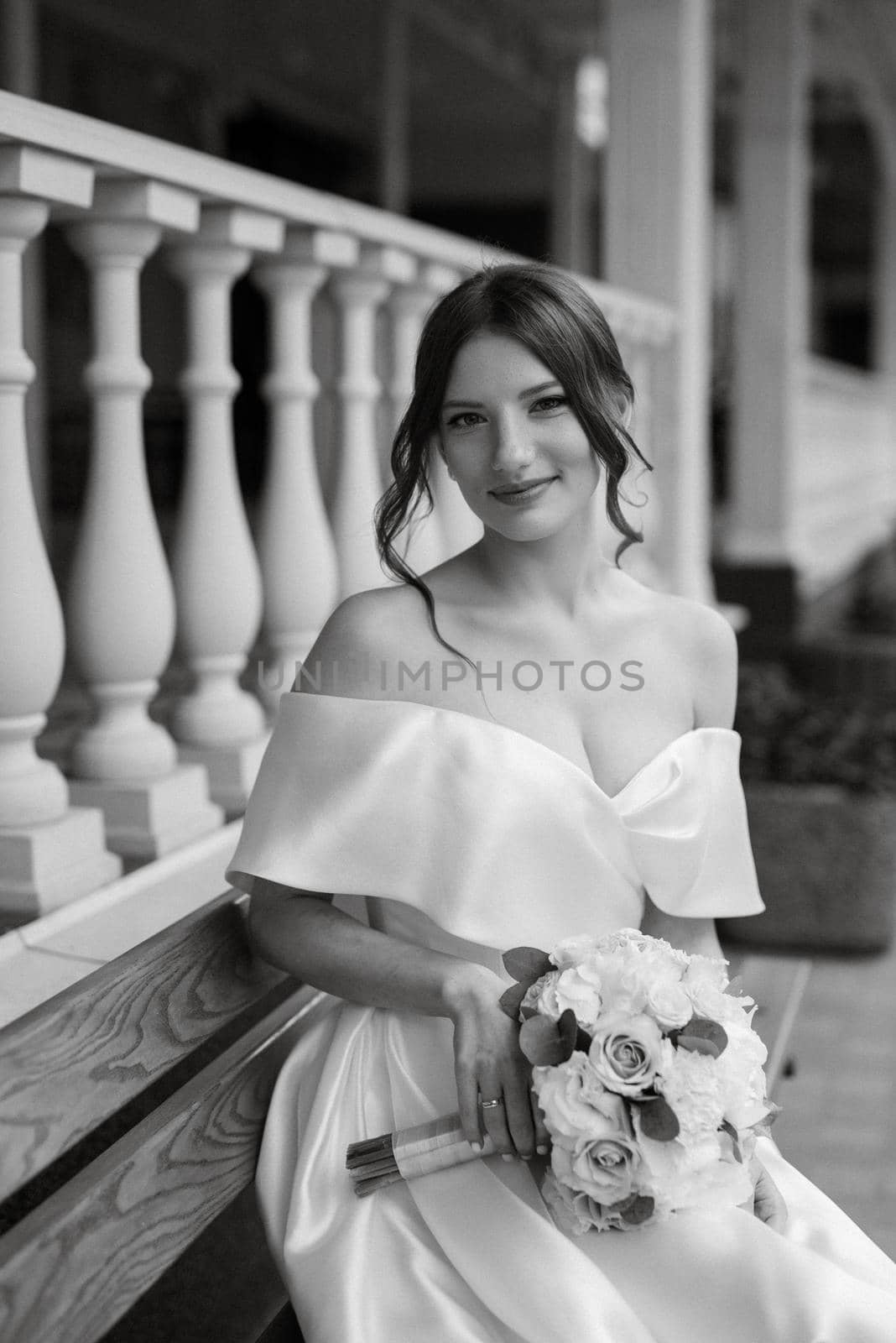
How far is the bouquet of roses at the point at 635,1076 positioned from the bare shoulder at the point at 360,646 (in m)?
0.41

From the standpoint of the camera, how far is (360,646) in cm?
196

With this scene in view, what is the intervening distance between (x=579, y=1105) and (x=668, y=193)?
440 centimetres

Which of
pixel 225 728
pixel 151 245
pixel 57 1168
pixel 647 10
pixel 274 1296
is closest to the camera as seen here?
pixel 274 1296

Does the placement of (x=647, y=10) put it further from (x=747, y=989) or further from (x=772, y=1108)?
(x=772, y=1108)

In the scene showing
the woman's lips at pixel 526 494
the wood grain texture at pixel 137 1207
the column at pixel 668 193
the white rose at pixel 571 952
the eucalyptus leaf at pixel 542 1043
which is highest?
the column at pixel 668 193

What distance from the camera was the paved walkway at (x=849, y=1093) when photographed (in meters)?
3.10

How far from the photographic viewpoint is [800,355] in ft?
29.9

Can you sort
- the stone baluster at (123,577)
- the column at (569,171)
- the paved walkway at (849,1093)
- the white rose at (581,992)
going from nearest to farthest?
the white rose at (581,992)
the stone baluster at (123,577)
the paved walkway at (849,1093)
the column at (569,171)

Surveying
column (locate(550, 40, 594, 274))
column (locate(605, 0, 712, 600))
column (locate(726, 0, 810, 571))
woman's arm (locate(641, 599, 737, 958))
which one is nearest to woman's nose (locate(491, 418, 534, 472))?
woman's arm (locate(641, 599, 737, 958))

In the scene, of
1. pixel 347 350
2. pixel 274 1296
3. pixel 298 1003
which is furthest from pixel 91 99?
pixel 274 1296

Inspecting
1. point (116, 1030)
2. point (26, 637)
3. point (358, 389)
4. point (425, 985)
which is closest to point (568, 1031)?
point (425, 985)

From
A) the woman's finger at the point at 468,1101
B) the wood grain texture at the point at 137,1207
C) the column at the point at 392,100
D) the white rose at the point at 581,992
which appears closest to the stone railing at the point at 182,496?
the wood grain texture at the point at 137,1207

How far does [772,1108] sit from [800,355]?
25.9 ft

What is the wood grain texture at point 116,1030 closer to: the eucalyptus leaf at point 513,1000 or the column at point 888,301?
the eucalyptus leaf at point 513,1000
